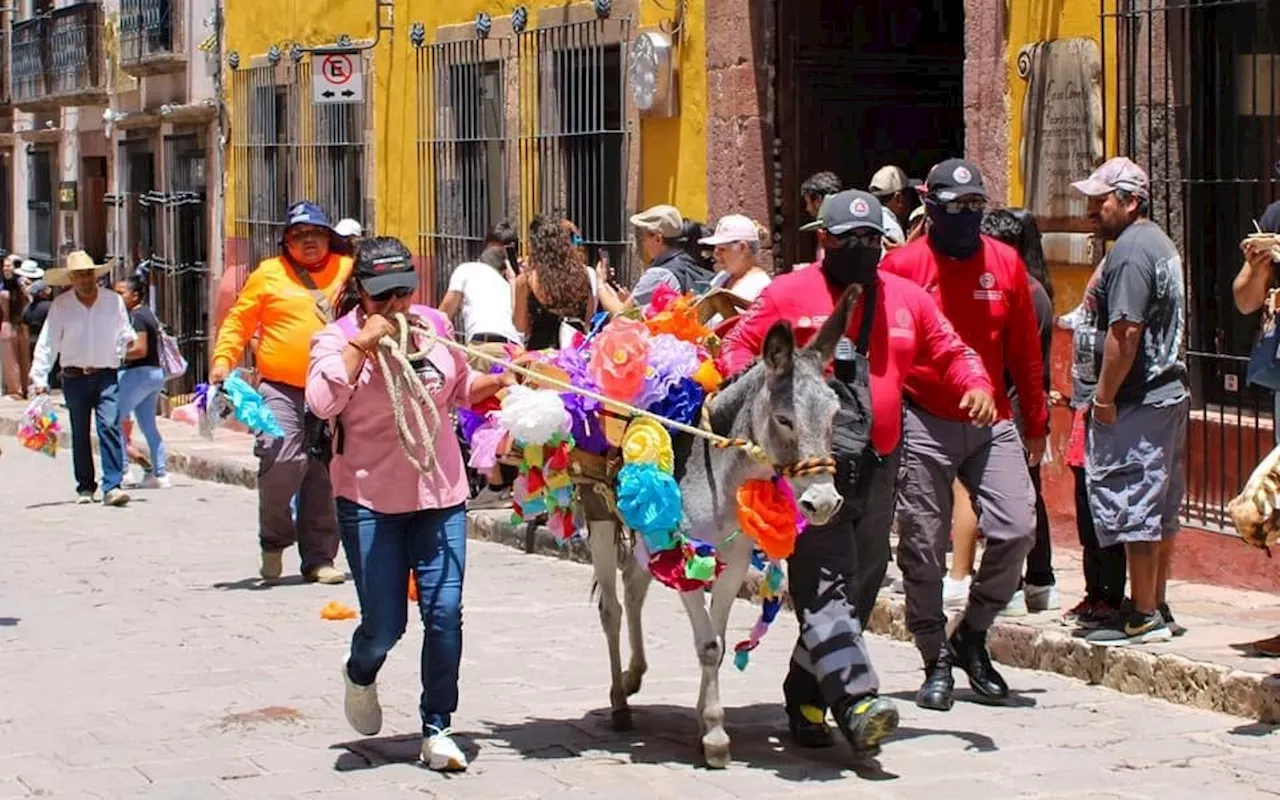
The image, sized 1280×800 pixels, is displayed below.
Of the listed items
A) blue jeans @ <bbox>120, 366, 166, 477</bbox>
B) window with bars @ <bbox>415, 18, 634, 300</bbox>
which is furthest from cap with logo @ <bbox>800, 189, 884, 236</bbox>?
blue jeans @ <bbox>120, 366, 166, 477</bbox>

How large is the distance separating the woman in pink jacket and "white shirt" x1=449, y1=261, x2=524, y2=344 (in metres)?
6.31

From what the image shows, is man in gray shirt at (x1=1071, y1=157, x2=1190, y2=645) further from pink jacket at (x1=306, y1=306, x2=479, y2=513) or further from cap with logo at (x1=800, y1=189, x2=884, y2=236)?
pink jacket at (x1=306, y1=306, x2=479, y2=513)

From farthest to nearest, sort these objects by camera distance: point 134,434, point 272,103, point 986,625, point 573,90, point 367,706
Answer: point 272,103 < point 134,434 < point 573,90 < point 986,625 < point 367,706

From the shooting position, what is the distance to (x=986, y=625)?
28.3 feet

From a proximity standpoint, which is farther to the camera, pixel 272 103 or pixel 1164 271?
pixel 272 103

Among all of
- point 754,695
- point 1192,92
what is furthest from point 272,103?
point 754,695

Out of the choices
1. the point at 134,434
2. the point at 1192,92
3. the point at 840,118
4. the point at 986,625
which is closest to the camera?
the point at 986,625

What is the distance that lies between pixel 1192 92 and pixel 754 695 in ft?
14.5

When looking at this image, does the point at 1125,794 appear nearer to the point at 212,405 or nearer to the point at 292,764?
the point at 292,764

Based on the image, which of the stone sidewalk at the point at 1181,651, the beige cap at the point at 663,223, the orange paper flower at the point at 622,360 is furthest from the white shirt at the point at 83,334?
the orange paper flower at the point at 622,360

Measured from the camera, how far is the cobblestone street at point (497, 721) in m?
7.43

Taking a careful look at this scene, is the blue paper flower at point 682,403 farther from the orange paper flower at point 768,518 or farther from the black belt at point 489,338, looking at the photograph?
the black belt at point 489,338

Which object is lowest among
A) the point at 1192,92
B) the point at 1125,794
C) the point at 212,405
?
the point at 1125,794

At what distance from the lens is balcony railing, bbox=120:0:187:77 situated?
25.9 metres
